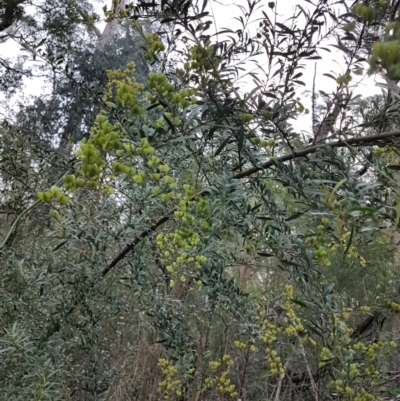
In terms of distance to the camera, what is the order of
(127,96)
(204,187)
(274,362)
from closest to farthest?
(127,96) < (204,187) < (274,362)

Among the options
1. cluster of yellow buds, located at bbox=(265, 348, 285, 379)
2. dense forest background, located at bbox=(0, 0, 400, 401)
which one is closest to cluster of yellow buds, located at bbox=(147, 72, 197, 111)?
dense forest background, located at bbox=(0, 0, 400, 401)

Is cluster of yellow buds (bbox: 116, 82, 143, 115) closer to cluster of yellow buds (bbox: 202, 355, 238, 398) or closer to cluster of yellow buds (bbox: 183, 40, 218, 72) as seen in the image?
cluster of yellow buds (bbox: 183, 40, 218, 72)

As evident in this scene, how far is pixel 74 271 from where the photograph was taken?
113 centimetres

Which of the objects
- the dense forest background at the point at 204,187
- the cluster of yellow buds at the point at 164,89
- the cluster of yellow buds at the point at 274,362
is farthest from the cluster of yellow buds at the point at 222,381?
the cluster of yellow buds at the point at 164,89

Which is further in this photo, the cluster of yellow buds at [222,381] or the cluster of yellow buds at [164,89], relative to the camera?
the cluster of yellow buds at [222,381]

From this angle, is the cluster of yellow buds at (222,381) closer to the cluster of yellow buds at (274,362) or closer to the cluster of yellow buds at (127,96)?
the cluster of yellow buds at (274,362)

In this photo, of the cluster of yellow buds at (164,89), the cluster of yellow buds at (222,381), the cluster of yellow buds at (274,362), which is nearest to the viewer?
the cluster of yellow buds at (164,89)

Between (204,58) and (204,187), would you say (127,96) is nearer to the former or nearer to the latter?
(204,58)

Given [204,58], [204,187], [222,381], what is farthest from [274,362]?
[204,58]

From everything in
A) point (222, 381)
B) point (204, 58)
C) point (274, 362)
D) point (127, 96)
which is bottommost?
point (222, 381)

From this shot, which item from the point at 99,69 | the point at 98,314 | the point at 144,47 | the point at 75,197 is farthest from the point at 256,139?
the point at 99,69

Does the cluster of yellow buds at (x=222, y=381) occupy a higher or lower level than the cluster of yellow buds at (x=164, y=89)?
lower

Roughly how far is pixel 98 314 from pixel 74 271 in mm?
172

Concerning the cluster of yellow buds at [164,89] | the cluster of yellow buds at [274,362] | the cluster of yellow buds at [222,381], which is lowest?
the cluster of yellow buds at [222,381]
